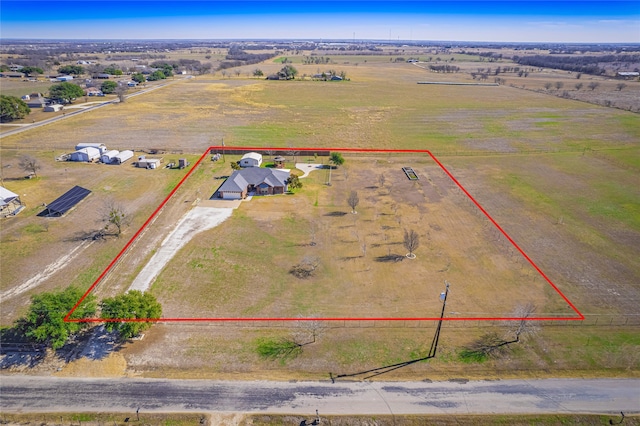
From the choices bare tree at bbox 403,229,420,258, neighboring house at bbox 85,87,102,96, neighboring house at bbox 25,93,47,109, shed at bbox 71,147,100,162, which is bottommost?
bare tree at bbox 403,229,420,258

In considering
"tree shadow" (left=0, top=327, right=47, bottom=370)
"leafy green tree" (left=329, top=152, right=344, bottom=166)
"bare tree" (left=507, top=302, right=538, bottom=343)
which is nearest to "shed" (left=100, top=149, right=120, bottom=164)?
"leafy green tree" (left=329, top=152, right=344, bottom=166)

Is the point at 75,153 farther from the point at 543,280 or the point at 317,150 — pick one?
the point at 543,280

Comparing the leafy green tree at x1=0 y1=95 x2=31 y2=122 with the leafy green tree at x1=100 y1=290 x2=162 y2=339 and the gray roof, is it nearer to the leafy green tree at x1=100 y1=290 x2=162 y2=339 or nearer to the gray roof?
the gray roof

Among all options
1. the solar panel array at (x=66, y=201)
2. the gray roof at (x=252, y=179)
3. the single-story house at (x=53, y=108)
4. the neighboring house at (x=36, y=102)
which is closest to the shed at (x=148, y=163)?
the solar panel array at (x=66, y=201)

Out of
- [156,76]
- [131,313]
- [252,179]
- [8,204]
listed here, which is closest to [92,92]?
[156,76]

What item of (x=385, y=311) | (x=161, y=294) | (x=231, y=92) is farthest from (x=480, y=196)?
(x=231, y=92)
